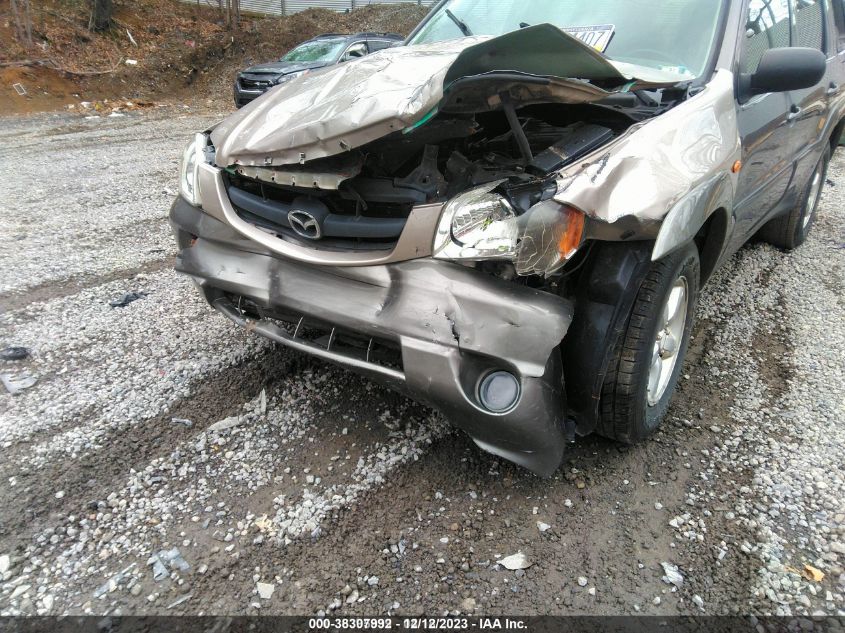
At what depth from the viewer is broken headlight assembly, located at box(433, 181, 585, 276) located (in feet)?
6.22

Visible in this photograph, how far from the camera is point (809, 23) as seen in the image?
4.02 meters

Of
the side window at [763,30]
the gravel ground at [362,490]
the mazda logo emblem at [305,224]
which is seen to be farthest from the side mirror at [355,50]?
the mazda logo emblem at [305,224]

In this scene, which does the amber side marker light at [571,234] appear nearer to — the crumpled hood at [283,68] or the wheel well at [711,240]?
the wheel well at [711,240]

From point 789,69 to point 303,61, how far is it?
A: 12485mm

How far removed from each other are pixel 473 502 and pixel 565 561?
0.40m

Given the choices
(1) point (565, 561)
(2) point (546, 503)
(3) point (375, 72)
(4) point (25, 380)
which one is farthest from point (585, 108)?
(4) point (25, 380)

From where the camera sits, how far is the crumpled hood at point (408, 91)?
2.05 m

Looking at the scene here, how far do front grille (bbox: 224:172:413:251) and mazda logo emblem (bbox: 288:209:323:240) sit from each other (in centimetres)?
2

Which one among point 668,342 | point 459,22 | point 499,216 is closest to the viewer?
point 499,216

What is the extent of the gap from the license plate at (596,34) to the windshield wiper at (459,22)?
0.78 metres

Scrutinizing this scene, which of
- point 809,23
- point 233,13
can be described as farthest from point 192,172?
point 233,13

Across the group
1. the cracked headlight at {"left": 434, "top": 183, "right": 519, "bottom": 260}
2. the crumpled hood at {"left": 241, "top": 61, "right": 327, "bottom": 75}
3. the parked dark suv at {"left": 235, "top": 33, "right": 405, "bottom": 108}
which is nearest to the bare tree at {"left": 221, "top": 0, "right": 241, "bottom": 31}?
the parked dark suv at {"left": 235, "top": 33, "right": 405, "bottom": 108}

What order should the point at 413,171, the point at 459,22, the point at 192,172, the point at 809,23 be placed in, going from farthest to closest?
the point at 809,23 < the point at 459,22 < the point at 192,172 < the point at 413,171

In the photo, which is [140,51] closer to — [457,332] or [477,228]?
[477,228]
